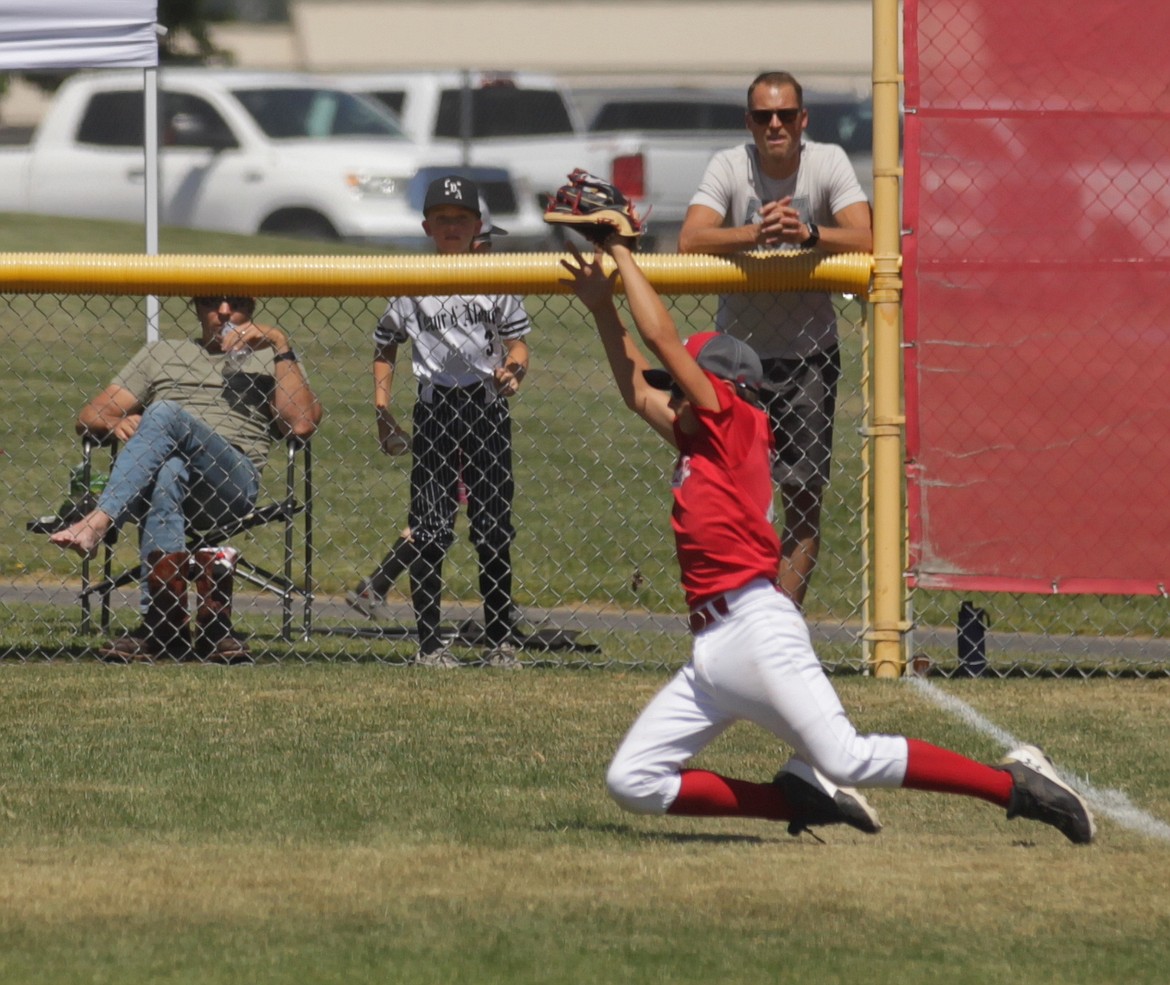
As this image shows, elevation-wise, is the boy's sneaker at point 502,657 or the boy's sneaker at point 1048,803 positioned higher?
the boy's sneaker at point 502,657

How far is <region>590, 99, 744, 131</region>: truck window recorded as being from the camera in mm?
21188

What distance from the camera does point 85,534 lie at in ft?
24.9

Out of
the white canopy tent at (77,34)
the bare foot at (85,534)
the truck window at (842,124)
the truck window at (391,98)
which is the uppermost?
the truck window at (391,98)

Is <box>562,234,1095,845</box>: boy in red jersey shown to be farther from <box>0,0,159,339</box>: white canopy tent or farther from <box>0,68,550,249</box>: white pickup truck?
<box>0,68,550,249</box>: white pickup truck

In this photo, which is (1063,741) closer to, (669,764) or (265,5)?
(669,764)

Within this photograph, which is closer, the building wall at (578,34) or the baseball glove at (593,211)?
the baseball glove at (593,211)

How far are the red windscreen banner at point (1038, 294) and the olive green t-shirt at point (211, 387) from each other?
258 centimetres

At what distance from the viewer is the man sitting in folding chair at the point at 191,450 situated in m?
7.65

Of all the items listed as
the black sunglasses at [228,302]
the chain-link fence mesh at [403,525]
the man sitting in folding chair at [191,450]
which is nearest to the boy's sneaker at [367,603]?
the chain-link fence mesh at [403,525]

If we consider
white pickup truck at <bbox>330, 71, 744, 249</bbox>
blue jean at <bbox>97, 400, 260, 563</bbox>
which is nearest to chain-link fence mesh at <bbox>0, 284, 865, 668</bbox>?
blue jean at <bbox>97, 400, 260, 563</bbox>

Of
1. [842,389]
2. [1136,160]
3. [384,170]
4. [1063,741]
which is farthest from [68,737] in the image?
[384,170]

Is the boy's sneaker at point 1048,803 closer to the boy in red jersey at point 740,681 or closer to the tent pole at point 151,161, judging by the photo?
the boy in red jersey at point 740,681

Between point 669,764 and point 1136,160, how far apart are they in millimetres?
3355

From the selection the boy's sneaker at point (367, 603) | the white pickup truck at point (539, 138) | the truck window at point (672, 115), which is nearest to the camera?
the boy's sneaker at point (367, 603)
